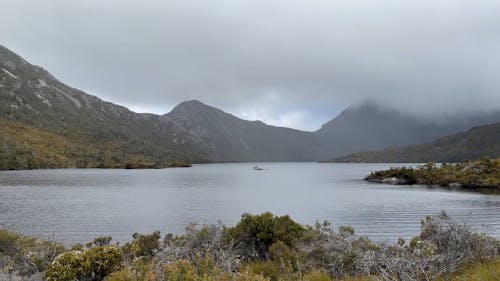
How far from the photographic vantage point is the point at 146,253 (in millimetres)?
18391

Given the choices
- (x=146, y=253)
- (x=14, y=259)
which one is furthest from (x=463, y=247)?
(x=14, y=259)

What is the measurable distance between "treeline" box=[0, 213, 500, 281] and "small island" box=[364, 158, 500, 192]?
241ft

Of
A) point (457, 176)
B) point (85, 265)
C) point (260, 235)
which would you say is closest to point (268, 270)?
point (260, 235)

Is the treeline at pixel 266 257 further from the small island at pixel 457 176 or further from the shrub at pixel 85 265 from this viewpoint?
the small island at pixel 457 176

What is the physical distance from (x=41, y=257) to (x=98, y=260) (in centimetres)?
479

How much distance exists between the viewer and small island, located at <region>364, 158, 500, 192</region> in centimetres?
8431

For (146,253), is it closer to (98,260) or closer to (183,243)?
(183,243)

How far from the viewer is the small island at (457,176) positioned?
277 feet

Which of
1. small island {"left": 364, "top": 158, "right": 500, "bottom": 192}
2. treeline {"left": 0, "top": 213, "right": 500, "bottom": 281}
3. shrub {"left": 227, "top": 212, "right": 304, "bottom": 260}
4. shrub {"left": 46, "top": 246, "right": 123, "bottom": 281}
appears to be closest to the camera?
treeline {"left": 0, "top": 213, "right": 500, "bottom": 281}

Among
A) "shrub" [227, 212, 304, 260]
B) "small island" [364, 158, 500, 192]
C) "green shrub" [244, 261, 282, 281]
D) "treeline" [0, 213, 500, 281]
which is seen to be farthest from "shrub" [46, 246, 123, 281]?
"small island" [364, 158, 500, 192]

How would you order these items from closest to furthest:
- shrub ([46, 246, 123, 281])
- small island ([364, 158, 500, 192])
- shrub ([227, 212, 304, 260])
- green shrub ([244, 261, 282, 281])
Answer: shrub ([46, 246, 123, 281]), green shrub ([244, 261, 282, 281]), shrub ([227, 212, 304, 260]), small island ([364, 158, 500, 192])

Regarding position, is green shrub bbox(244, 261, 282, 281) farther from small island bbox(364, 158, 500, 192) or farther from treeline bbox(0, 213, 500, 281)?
small island bbox(364, 158, 500, 192)

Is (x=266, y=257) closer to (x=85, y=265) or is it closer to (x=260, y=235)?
(x=260, y=235)

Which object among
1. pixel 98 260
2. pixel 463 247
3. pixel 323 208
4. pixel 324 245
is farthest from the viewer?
pixel 323 208
